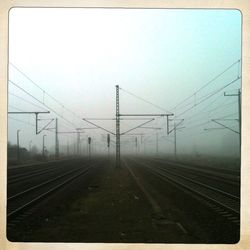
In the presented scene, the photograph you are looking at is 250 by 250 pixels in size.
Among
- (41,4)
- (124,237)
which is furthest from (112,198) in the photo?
(41,4)

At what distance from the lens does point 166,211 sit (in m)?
2.90

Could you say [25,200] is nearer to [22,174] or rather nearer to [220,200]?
[22,174]

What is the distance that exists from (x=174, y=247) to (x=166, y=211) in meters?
0.54

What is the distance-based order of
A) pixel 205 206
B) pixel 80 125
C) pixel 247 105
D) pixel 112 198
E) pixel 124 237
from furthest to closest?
pixel 205 206
pixel 112 198
pixel 80 125
pixel 124 237
pixel 247 105

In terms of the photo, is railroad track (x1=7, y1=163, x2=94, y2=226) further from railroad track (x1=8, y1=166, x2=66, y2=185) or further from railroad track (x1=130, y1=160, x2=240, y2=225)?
railroad track (x1=130, y1=160, x2=240, y2=225)

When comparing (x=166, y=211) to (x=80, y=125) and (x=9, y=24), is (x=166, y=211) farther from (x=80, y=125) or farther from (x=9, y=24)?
(x=9, y=24)

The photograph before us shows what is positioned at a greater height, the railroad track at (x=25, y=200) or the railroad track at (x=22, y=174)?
the railroad track at (x=22, y=174)

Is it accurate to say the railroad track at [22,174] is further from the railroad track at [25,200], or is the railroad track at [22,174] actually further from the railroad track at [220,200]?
the railroad track at [220,200]

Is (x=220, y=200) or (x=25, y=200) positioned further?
(x=220, y=200)

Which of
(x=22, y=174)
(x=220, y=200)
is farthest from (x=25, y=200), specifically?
(x=220, y=200)

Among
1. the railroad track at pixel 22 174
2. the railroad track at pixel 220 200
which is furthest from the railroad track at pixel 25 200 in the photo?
the railroad track at pixel 220 200

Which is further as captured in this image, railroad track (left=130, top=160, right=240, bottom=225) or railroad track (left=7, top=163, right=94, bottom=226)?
railroad track (left=7, top=163, right=94, bottom=226)

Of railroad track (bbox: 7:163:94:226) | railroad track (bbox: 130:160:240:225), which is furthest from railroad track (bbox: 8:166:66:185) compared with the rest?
railroad track (bbox: 130:160:240:225)

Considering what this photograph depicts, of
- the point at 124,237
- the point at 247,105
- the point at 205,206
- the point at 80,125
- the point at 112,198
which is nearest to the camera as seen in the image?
the point at 247,105
